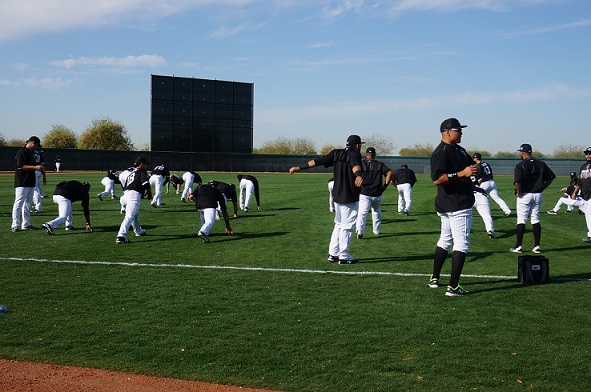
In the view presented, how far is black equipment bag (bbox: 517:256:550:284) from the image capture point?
827 cm

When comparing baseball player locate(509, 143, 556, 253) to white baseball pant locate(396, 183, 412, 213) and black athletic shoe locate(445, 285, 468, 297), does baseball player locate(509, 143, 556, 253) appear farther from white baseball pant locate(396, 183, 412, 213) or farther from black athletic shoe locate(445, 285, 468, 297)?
white baseball pant locate(396, 183, 412, 213)

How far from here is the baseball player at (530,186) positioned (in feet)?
36.7

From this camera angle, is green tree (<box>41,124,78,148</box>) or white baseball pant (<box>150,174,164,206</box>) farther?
green tree (<box>41,124,78,148</box>)

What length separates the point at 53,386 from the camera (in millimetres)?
4695

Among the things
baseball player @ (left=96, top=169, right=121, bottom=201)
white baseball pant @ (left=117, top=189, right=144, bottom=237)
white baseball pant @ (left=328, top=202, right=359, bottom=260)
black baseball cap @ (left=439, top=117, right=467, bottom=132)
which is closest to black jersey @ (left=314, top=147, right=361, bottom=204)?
white baseball pant @ (left=328, top=202, right=359, bottom=260)

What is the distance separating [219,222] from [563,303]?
10.3 metres

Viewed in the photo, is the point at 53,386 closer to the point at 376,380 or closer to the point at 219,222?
the point at 376,380

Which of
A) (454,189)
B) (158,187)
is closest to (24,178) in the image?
(158,187)

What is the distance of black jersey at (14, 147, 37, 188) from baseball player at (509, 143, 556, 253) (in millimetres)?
10774

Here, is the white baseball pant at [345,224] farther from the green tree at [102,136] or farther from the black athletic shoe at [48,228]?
the green tree at [102,136]

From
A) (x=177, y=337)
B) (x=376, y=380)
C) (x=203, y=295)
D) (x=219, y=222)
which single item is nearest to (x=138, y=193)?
(x=219, y=222)

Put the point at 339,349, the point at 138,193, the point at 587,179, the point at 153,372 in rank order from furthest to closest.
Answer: the point at 587,179
the point at 138,193
the point at 339,349
the point at 153,372

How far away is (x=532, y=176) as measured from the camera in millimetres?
11219

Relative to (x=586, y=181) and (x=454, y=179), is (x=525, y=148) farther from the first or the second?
(x=454, y=179)
